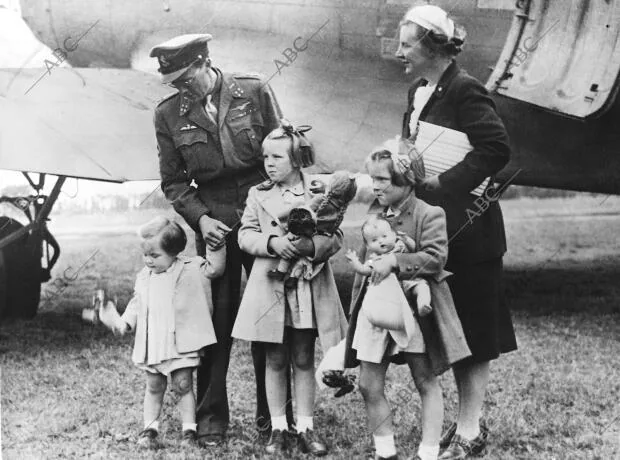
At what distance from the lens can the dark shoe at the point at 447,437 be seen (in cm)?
409

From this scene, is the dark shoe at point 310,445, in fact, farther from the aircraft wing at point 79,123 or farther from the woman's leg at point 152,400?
the aircraft wing at point 79,123

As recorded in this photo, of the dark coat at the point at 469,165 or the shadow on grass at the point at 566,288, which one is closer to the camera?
the dark coat at the point at 469,165

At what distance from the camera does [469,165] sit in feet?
12.3

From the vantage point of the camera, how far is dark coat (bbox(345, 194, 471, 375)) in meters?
3.60

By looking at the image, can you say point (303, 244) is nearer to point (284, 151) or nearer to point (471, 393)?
point (284, 151)

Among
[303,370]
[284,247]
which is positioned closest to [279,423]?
[303,370]

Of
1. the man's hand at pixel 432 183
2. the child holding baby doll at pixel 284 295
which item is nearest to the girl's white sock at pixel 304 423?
the child holding baby doll at pixel 284 295

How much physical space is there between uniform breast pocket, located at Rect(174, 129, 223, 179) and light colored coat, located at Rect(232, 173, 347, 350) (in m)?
0.31

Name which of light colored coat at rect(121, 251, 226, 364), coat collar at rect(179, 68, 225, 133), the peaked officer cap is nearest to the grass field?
light colored coat at rect(121, 251, 226, 364)

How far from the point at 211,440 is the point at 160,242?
95cm

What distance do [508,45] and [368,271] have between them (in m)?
2.72

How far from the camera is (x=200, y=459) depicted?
157 inches

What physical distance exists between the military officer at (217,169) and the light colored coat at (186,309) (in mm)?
96

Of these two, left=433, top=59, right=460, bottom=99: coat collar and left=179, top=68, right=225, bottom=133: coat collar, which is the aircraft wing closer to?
left=179, top=68, right=225, bottom=133: coat collar
